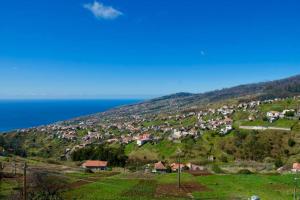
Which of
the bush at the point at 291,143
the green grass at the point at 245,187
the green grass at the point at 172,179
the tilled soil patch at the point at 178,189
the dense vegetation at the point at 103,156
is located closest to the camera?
the green grass at the point at 245,187

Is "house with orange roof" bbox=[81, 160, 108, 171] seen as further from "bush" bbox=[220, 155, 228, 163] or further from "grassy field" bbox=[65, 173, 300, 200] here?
"bush" bbox=[220, 155, 228, 163]

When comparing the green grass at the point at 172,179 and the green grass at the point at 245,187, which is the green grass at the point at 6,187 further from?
the green grass at the point at 245,187

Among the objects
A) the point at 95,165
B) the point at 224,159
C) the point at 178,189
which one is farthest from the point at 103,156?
the point at 178,189

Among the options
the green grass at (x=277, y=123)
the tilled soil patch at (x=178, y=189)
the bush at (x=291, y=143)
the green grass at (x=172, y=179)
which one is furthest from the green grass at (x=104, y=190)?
the green grass at (x=277, y=123)

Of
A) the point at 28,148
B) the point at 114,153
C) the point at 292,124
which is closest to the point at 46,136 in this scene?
the point at 28,148

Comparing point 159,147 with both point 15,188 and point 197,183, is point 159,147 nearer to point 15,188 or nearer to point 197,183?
point 197,183

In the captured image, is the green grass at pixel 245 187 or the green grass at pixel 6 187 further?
the green grass at pixel 245 187

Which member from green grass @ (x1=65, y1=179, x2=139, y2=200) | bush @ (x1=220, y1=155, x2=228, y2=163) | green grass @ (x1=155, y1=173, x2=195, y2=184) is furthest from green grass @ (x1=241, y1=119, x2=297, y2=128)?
green grass @ (x1=65, y1=179, x2=139, y2=200)

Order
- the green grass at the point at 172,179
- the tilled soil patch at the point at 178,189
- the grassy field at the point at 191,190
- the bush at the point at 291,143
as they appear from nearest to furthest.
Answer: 1. the grassy field at the point at 191,190
2. the tilled soil patch at the point at 178,189
3. the green grass at the point at 172,179
4. the bush at the point at 291,143
